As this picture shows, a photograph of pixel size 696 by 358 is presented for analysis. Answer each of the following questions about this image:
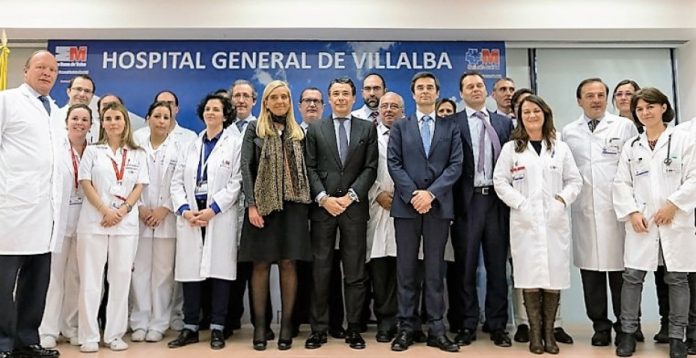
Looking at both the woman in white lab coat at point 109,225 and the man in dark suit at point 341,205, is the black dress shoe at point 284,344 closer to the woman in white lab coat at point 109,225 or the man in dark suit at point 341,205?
the man in dark suit at point 341,205

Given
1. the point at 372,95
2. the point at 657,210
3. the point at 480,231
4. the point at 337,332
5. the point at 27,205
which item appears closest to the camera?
the point at 27,205

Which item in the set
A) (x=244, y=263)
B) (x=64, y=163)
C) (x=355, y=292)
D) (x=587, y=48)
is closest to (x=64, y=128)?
(x=64, y=163)

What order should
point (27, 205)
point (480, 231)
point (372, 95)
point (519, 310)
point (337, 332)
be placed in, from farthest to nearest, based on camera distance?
point (372, 95) → point (519, 310) → point (337, 332) → point (480, 231) → point (27, 205)

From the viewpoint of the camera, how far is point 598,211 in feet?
12.5

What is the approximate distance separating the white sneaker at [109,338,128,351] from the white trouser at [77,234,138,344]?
0.08 feet

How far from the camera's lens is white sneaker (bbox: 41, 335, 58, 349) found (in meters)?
3.62

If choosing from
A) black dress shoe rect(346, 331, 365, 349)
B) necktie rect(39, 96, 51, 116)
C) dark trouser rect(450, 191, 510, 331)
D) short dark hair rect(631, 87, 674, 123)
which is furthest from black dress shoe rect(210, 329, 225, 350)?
short dark hair rect(631, 87, 674, 123)

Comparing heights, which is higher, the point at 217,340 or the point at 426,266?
the point at 426,266

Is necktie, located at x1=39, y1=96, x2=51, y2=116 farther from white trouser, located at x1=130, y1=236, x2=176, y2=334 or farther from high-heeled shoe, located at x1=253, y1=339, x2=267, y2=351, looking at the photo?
high-heeled shoe, located at x1=253, y1=339, x2=267, y2=351

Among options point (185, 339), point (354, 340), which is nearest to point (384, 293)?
point (354, 340)

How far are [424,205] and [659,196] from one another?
59.1 inches

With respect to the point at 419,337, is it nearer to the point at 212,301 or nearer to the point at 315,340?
the point at 315,340

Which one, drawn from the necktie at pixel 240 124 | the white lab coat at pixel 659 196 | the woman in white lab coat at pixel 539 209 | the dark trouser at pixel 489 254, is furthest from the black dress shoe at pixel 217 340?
the white lab coat at pixel 659 196

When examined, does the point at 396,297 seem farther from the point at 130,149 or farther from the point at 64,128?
the point at 64,128
